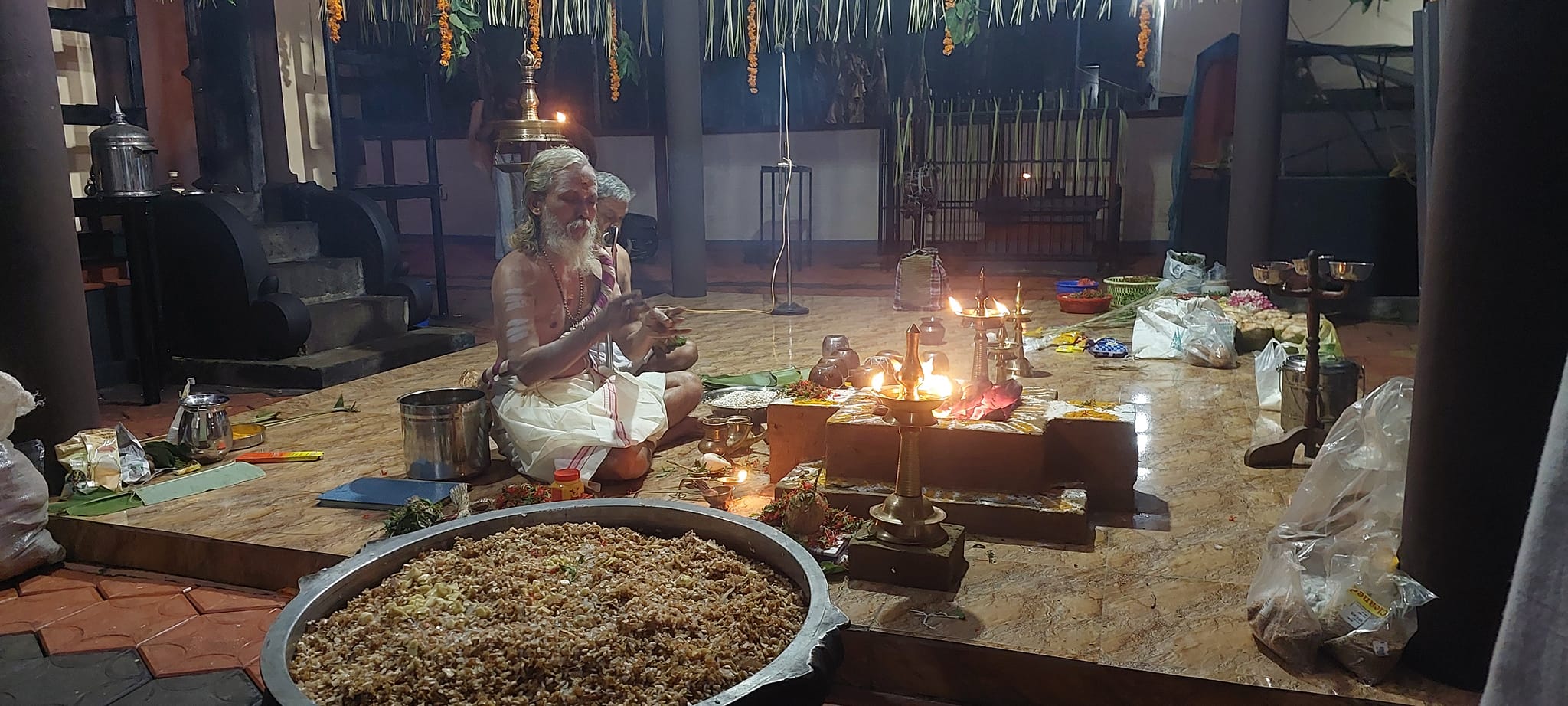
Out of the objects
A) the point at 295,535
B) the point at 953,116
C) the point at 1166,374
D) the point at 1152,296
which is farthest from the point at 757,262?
the point at 295,535

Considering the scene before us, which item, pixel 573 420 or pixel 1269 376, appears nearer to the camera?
pixel 573 420

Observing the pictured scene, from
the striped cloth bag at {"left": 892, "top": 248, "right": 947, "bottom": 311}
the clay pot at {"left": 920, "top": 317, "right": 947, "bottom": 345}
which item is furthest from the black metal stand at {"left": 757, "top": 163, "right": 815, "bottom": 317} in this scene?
the clay pot at {"left": 920, "top": 317, "right": 947, "bottom": 345}

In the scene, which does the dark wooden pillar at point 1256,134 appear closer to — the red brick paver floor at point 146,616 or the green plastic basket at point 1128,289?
the green plastic basket at point 1128,289

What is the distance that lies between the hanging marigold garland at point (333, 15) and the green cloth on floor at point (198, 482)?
5.19 meters

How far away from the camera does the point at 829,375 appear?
5176mm

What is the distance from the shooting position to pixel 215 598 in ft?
11.6

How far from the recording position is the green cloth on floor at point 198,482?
13.6 feet

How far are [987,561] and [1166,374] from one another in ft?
11.3

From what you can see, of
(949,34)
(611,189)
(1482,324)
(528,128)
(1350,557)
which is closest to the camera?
(1482,324)

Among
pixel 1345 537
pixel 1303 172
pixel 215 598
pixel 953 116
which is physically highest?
pixel 953 116

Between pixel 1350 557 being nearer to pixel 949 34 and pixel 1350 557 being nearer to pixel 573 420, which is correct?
pixel 573 420

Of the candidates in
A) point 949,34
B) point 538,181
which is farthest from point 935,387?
point 949,34

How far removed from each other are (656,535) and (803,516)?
0.96 metres

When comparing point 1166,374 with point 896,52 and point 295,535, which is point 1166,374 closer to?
point 295,535
